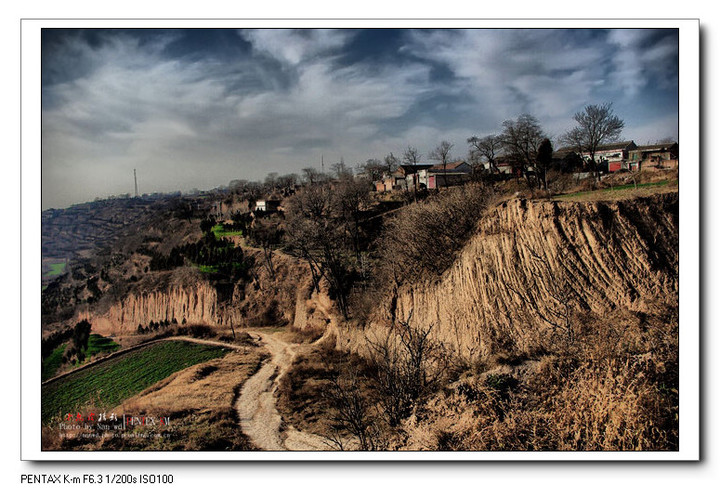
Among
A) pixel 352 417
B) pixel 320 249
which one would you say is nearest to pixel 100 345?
pixel 320 249

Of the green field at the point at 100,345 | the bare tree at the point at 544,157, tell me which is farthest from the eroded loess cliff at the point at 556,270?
the green field at the point at 100,345

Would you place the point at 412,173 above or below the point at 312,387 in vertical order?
above

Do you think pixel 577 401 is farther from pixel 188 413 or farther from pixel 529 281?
pixel 188 413

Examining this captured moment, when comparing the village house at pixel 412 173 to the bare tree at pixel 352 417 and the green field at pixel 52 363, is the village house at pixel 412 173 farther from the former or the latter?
the green field at pixel 52 363

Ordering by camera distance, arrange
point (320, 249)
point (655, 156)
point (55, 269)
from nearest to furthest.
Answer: point (55, 269), point (655, 156), point (320, 249)

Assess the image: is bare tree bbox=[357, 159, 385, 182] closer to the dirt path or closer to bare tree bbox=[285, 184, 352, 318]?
bare tree bbox=[285, 184, 352, 318]
